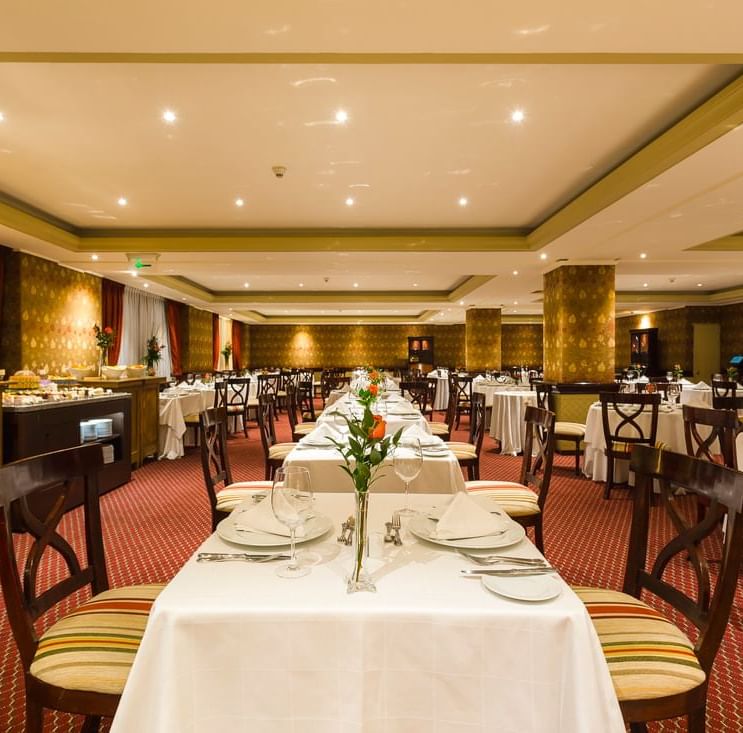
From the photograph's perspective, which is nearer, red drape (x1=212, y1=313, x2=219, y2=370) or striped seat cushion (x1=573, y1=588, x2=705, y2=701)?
striped seat cushion (x1=573, y1=588, x2=705, y2=701)

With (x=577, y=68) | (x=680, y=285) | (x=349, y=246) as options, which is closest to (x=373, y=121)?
(x=577, y=68)

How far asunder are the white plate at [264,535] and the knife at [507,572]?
1.42ft

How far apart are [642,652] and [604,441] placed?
186 inches

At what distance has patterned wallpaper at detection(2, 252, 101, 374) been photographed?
7.92 metres

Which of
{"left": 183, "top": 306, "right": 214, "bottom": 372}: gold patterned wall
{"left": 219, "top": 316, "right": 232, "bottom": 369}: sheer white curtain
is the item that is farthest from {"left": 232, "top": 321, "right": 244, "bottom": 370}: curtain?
{"left": 183, "top": 306, "right": 214, "bottom": 372}: gold patterned wall

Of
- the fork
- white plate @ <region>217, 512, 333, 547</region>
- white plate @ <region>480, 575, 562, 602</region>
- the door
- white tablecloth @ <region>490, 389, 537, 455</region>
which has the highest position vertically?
the door

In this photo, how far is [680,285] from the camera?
47.8 ft

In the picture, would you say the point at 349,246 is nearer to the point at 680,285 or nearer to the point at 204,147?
the point at 204,147

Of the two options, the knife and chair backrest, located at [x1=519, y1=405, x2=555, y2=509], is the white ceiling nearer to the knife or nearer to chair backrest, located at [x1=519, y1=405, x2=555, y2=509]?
chair backrest, located at [x1=519, y1=405, x2=555, y2=509]

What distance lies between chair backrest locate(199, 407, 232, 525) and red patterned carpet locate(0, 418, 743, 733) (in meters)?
0.78

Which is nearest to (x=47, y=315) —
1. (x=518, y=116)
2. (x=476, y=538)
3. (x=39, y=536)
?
(x=518, y=116)

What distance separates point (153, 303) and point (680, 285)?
1369 centimetres

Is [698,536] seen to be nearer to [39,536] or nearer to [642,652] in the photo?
[642,652]

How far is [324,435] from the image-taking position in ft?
11.3
